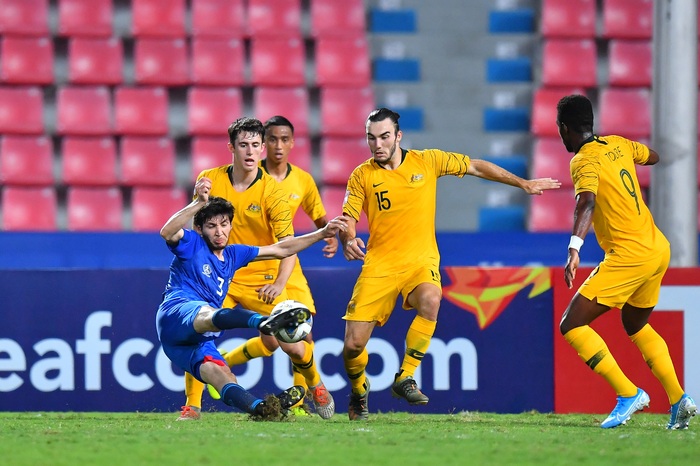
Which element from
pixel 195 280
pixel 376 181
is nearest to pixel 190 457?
pixel 195 280

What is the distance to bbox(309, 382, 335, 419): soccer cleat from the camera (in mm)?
7121

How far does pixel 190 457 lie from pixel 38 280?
3.31 meters

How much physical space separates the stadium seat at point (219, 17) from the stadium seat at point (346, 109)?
1158mm

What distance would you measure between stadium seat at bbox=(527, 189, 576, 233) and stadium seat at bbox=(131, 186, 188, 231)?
3315mm

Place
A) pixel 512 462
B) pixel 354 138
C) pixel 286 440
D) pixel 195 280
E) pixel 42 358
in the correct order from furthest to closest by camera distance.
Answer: pixel 354 138 → pixel 42 358 → pixel 195 280 → pixel 286 440 → pixel 512 462

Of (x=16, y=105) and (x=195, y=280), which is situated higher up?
(x=16, y=105)

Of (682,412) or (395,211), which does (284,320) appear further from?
(682,412)

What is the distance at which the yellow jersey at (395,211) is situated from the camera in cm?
666

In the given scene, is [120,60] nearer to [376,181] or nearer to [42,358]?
[42,358]

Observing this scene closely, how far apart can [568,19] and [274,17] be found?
3.02 m

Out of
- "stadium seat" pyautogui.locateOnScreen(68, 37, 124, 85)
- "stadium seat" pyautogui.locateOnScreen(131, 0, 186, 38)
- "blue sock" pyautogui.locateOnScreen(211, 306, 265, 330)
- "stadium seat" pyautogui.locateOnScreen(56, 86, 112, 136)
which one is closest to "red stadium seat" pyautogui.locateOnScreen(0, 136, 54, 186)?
"stadium seat" pyautogui.locateOnScreen(56, 86, 112, 136)

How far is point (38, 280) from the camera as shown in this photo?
304 inches

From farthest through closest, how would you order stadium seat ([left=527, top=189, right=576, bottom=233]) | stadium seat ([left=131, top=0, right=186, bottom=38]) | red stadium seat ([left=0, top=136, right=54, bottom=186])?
stadium seat ([left=131, top=0, right=186, bottom=38])
red stadium seat ([left=0, top=136, right=54, bottom=186])
stadium seat ([left=527, top=189, right=576, bottom=233])

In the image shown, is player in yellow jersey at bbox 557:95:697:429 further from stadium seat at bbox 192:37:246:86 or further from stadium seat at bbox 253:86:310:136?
stadium seat at bbox 192:37:246:86
